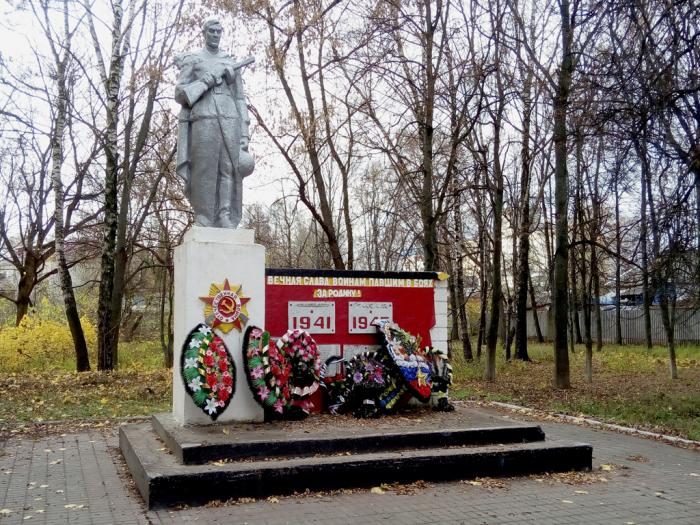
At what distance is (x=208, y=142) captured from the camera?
7.52 metres

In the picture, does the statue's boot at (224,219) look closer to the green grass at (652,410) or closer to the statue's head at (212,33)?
the statue's head at (212,33)

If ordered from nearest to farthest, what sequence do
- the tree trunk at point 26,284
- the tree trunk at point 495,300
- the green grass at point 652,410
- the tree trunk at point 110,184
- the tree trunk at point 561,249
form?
the green grass at point 652,410 < the tree trunk at point 561,249 < the tree trunk at point 495,300 < the tree trunk at point 110,184 < the tree trunk at point 26,284

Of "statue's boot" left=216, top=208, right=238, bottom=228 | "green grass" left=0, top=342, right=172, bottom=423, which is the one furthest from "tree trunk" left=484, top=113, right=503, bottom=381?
"statue's boot" left=216, top=208, right=238, bottom=228

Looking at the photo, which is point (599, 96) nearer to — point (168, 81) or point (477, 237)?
point (168, 81)

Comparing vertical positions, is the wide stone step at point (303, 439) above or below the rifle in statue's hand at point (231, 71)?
below

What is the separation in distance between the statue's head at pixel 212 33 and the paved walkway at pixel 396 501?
4869 millimetres

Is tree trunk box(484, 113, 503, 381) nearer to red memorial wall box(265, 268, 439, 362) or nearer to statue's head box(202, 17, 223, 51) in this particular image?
red memorial wall box(265, 268, 439, 362)

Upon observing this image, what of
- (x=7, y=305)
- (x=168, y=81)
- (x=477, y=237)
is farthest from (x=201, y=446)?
(x=7, y=305)

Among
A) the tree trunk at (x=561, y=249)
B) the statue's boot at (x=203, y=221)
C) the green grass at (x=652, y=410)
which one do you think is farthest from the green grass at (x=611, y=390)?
the statue's boot at (x=203, y=221)

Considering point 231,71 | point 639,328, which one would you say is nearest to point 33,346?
point 231,71

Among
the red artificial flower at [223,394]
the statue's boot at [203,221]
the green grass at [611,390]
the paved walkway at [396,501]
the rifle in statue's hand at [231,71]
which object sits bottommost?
the paved walkway at [396,501]

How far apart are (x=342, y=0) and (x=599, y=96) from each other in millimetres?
7327

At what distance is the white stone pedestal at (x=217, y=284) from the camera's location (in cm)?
704

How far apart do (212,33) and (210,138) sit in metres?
1.26
